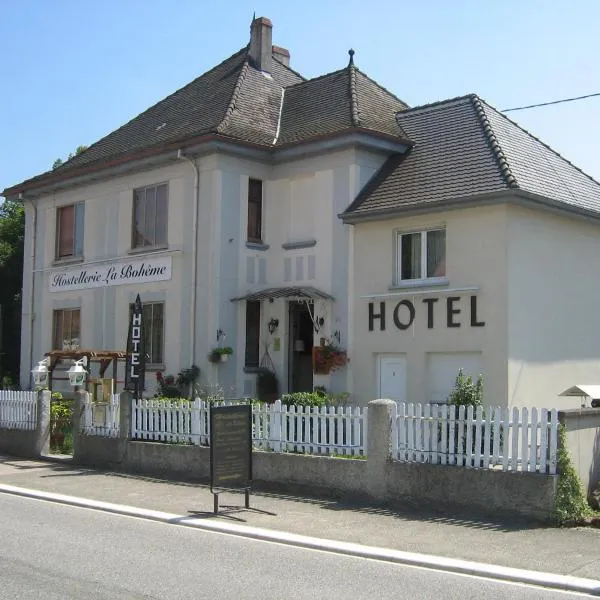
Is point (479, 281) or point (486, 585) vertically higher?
point (479, 281)

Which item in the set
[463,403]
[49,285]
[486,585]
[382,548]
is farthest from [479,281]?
[49,285]

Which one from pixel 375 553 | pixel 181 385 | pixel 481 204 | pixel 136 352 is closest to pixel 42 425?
pixel 136 352

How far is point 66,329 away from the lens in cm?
2445

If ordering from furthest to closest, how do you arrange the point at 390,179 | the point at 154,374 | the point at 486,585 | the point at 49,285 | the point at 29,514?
1. the point at 49,285
2. the point at 154,374
3. the point at 390,179
4. the point at 29,514
5. the point at 486,585

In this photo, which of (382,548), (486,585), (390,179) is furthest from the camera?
(390,179)

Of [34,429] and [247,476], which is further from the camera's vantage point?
[34,429]

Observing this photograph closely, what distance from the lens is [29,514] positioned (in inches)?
440

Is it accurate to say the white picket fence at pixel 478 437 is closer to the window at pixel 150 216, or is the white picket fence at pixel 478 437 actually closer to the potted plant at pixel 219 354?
the potted plant at pixel 219 354

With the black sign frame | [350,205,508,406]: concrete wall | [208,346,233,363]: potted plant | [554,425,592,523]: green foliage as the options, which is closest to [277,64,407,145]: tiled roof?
[350,205,508,406]: concrete wall

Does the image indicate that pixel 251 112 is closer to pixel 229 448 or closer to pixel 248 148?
pixel 248 148

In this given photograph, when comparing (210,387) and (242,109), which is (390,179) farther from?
(210,387)

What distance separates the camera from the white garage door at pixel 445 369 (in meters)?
17.2

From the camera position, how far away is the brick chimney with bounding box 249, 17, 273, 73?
79.2 ft

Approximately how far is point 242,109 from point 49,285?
7.80 meters
